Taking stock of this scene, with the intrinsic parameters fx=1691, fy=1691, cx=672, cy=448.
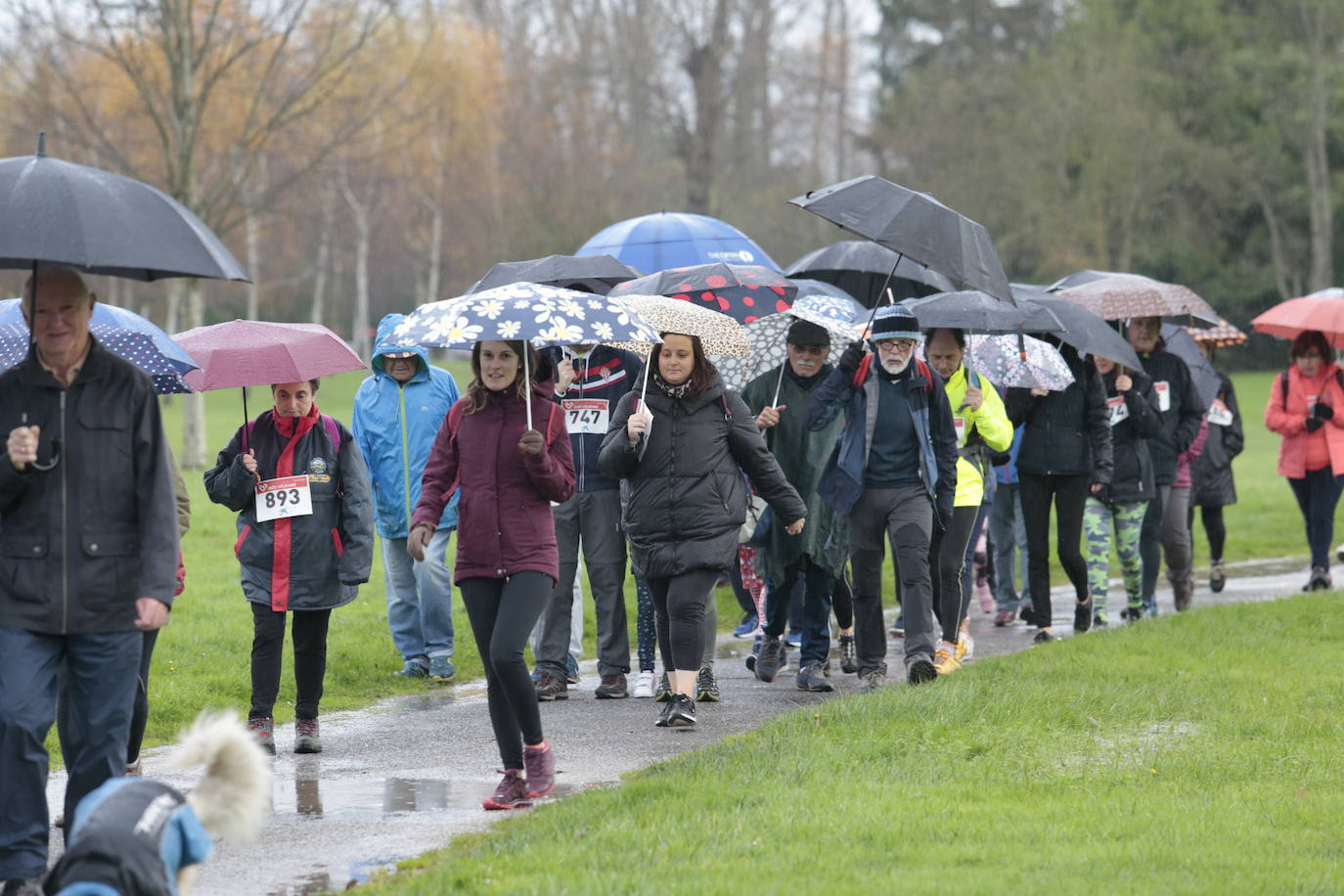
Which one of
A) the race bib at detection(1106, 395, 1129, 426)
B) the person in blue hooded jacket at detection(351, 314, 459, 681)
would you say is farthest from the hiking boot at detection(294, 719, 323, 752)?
the race bib at detection(1106, 395, 1129, 426)

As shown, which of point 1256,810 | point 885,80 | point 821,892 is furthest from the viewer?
point 885,80

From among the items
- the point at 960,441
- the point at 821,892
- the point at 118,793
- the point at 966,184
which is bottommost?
the point at 821,892

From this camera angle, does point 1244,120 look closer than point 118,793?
No

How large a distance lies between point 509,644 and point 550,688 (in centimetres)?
287

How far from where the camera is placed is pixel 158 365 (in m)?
7.22

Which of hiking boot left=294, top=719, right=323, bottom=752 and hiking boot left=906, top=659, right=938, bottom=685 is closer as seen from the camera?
hiking boot left=294, top=719, right=323, bottom=752

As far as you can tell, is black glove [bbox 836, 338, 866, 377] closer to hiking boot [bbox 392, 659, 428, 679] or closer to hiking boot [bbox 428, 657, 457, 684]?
hiking boot [bbox 428, 657, 457, 684]

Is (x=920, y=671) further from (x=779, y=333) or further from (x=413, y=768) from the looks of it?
(x=413, y=768)

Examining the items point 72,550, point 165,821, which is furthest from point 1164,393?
point 165,821

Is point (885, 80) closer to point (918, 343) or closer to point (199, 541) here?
point (199, 541)

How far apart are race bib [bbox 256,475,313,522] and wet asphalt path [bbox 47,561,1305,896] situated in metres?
1.15

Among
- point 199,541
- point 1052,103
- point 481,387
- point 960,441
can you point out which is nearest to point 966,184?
point 1052,103

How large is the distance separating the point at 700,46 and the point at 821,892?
3089 cm

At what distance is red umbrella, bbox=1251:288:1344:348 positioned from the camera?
12906 millimetres
